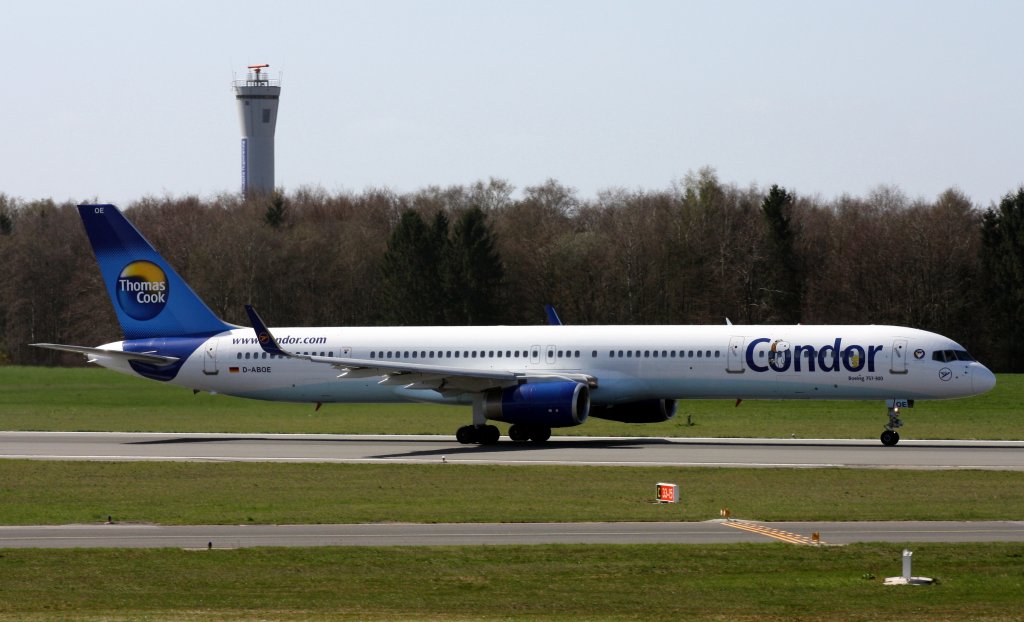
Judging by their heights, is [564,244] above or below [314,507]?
above

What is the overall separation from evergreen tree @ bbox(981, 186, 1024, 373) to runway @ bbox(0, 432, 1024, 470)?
54492mm

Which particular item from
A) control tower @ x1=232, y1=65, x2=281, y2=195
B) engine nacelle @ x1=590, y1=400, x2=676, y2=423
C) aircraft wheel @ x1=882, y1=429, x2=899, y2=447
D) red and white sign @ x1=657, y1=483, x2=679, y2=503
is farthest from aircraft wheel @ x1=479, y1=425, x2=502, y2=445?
control tower @ x1=232, y1=65, x2=281, y2=195

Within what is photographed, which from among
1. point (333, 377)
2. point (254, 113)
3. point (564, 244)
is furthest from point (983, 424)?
point (254, 113)

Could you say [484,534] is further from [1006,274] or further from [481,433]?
[1006,274]

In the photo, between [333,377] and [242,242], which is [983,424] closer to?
[333,377]

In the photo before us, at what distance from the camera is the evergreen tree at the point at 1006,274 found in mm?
97125

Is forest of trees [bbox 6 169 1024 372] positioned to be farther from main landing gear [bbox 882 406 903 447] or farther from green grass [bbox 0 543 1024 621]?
green grass [bbox 0 543 1024 621]

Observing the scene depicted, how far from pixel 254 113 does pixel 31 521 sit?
149m

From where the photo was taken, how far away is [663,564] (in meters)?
Result: 21.7

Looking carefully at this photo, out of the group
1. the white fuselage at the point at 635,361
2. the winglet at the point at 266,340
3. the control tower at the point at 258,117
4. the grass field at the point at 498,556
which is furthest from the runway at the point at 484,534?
the control tower at the point at 258,117

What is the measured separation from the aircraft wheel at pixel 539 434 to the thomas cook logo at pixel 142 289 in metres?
14.5

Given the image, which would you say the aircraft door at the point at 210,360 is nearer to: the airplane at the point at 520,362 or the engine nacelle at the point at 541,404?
the airplane at the point at 520,362

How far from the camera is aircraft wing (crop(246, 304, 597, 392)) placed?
45.2 meters

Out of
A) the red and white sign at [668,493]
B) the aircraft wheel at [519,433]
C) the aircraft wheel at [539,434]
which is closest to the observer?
the red and white sign at [668,493]
